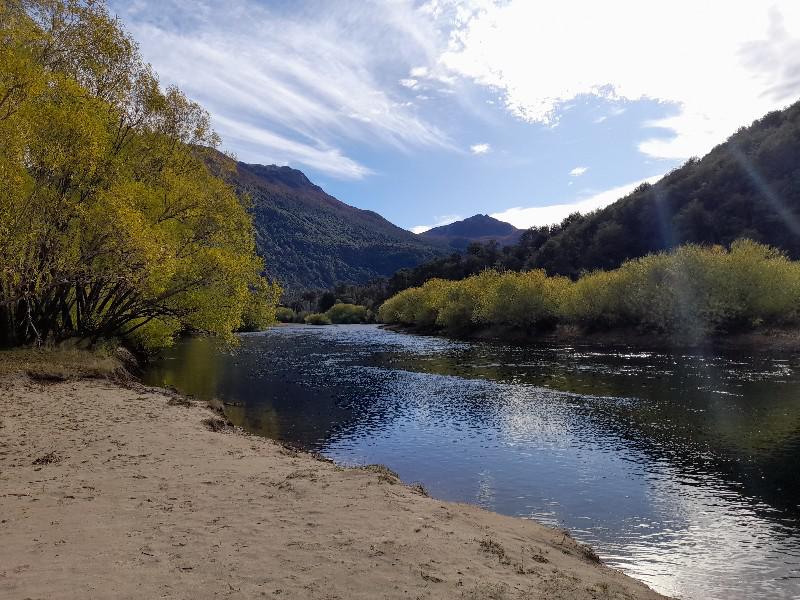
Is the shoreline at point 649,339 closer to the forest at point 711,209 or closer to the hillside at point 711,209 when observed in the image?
the forest at point 711,209

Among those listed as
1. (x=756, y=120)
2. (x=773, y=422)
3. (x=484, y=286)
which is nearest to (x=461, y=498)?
(x=773, y=422)

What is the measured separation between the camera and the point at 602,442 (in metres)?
24.8

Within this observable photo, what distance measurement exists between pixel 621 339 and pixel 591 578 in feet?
263

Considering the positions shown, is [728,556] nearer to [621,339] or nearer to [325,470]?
[325,470]

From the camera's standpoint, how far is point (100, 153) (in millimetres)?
28750

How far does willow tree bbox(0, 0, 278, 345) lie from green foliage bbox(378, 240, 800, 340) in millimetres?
62435

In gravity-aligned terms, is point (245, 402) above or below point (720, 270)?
below

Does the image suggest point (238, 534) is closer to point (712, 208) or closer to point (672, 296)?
point (672, 296)

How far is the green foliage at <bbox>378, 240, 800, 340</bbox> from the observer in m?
71.9

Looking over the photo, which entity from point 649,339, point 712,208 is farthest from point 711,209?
point 649,339

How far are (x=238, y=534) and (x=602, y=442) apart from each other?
19.3 m

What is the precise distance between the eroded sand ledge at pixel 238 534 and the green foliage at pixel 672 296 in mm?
71684

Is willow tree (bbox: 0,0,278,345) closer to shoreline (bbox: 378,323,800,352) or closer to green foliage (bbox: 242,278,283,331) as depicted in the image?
green foliage (bbox: 242,278,283,331)

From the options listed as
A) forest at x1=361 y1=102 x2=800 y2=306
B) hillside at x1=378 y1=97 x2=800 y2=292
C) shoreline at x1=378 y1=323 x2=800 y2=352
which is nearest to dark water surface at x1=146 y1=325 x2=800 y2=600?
shoreline at x1=378 y1=323 x2=800 y2=352
